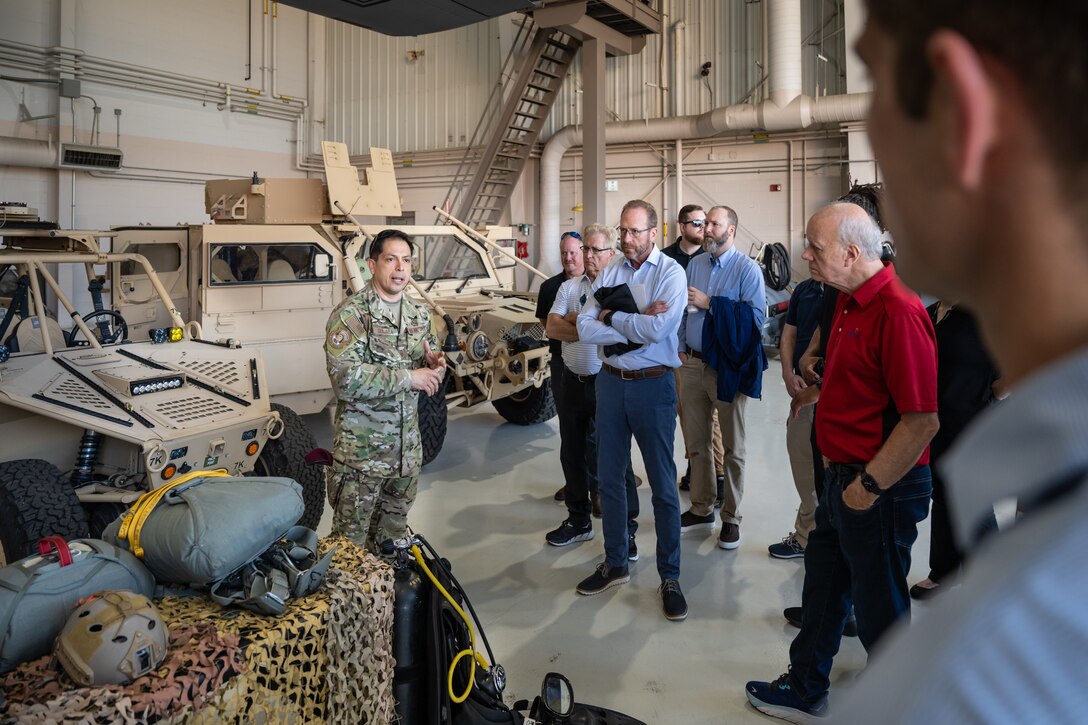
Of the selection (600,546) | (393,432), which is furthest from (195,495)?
(600,546)

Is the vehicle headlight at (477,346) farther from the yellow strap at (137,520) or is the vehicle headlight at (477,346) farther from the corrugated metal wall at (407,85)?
the corrugated metal wall at (407,85)

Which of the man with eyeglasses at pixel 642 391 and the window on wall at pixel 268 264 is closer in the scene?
the man with eyeglasses at pixel 642 391

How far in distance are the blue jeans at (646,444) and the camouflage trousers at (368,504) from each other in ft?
2.95

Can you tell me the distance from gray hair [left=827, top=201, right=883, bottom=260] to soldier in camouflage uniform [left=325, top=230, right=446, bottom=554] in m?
1.73

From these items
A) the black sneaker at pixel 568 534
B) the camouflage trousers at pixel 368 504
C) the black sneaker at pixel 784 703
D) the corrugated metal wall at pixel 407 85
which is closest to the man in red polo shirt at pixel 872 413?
the black sneaker at pixel 784 703

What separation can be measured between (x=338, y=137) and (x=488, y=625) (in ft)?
45.8

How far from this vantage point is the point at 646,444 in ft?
11.6

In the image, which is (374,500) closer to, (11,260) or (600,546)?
(600,546)

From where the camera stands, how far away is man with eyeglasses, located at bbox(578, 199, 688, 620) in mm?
3502

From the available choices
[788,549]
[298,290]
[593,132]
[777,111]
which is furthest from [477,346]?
[777,111]

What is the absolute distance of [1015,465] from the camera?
15.9 inches

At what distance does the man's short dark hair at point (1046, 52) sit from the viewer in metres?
0.41

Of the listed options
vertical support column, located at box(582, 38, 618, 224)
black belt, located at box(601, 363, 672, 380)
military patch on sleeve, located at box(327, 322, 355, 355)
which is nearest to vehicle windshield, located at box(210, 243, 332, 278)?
military patch on sleeve, located at box(327, 322, 355, 355)

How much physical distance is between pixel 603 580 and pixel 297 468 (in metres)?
1.67
